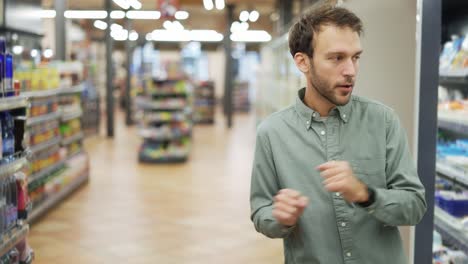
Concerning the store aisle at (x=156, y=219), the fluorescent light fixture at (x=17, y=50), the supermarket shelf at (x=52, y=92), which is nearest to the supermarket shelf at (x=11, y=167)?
the store aisle at (x=156, y=219)

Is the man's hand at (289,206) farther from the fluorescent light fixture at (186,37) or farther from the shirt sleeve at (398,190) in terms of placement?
the fluorescent light fixture at (186,37)

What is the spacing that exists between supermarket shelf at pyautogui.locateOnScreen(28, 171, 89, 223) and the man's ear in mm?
5260

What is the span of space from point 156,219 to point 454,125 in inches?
156

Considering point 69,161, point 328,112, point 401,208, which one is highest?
point 328,112

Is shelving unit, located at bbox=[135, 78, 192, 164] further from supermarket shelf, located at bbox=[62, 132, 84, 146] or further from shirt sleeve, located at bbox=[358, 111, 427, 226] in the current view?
shirt sleeve, located at bbox=[358, 111, 427, 226]

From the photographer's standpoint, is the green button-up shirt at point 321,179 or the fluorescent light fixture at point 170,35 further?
the fluorescent light fixture at point 170,35

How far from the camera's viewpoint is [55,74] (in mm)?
8148

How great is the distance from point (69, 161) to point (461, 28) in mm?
5420

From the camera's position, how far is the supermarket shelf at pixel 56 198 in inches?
270

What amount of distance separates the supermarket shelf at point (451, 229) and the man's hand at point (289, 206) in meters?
2.41

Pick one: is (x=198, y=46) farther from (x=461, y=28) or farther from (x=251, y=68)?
(x=461, y=28)

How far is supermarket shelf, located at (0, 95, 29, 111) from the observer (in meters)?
3.83

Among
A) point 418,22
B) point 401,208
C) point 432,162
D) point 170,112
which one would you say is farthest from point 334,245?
point 170,112

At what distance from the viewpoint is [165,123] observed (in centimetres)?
1226
